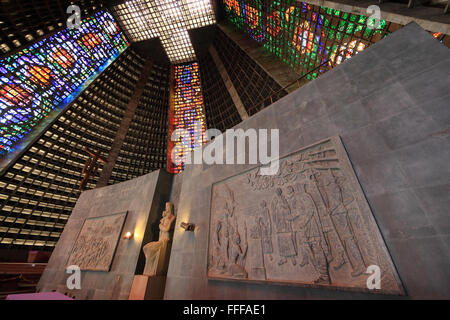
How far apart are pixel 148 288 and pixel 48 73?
124 ft

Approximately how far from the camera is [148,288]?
471 cm

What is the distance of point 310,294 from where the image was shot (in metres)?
2.69

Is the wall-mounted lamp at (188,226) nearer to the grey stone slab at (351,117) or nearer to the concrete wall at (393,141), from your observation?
the concrete wall at (393,141)

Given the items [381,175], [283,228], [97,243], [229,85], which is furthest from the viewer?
[229,85]

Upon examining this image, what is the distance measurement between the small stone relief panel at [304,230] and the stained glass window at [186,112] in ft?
93.8

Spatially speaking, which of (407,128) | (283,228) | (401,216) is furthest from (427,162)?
(283,228)

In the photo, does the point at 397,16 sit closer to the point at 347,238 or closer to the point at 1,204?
the point at 347,238

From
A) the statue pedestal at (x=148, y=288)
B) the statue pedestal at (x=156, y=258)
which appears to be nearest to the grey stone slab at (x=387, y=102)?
the statue pedestal at (x=156, y=258)

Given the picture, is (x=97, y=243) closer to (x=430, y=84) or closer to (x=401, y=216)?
(x=401, y=216)

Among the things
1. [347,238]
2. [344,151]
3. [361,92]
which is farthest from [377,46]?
[347,238]

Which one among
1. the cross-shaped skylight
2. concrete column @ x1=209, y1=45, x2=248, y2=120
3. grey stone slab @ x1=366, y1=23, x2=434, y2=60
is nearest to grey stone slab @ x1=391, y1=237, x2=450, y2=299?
grey stone slab @ x1=366, y1=23, x2=434, y2=60

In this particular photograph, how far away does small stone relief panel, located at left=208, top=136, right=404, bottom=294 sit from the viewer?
2.41 metres
